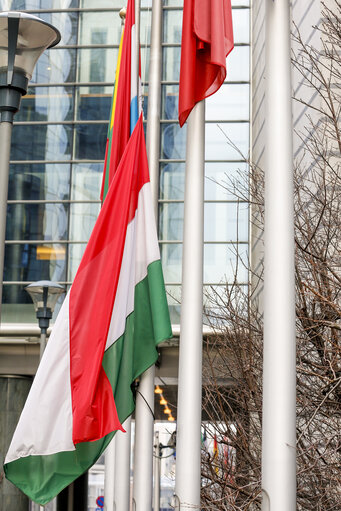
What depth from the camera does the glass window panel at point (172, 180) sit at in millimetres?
28125

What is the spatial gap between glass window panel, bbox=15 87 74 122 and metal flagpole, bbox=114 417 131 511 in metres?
20.2

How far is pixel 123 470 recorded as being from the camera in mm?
9789

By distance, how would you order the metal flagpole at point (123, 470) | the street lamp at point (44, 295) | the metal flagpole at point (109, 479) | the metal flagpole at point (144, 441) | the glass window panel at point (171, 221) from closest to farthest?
the metal flagpole at point (144, 441)
the metal flagpole at point (123, 470)
the metal flagpole at point (109, 479)
the street lamp at point (44, 295)
the glass window panel at point (171, 221)

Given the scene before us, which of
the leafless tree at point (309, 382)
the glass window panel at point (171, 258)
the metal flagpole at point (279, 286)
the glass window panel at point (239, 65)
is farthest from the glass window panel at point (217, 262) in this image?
the metal flagpole at point (279, 286)

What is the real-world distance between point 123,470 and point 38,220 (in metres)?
19.4

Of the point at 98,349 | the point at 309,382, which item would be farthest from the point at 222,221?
the point at 98,349

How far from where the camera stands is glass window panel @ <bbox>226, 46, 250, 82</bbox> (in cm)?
2902

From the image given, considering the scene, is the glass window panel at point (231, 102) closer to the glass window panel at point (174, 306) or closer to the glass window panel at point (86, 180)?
the glass window panel at point (86, 180)

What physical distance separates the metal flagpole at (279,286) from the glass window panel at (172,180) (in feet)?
71.0

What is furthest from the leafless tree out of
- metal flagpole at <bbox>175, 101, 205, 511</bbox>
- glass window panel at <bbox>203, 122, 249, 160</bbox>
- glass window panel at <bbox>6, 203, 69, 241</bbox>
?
glass window panel at <bbox>6, 203, 69, 241</bbox>

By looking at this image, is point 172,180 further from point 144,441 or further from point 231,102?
point 144,441

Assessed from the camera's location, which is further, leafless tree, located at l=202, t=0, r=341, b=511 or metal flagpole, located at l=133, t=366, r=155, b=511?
leafless tree, located at l=202, t=0, r=341, b=511

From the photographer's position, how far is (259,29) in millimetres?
26641

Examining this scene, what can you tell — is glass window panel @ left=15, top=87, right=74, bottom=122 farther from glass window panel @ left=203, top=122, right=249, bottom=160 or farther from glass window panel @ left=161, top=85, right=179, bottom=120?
glass window panel @ left=203, top=122, right=249, bottom=160
